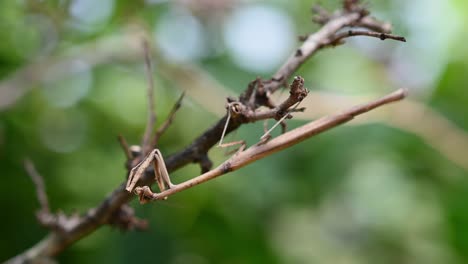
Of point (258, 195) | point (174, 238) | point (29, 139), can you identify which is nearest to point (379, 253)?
point (258, 195)

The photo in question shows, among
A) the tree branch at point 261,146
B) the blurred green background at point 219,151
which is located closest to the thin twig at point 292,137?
the tree branch at point 261,146

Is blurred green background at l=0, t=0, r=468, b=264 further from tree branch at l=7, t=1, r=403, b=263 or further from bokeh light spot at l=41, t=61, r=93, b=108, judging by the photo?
tree branch at l=7, t=1, r=403, b=263

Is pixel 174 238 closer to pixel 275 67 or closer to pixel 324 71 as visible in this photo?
pixel 275 67

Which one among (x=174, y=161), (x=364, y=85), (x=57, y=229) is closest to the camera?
(x=174, y=161)

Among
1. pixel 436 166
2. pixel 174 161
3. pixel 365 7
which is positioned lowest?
pixel 174 161

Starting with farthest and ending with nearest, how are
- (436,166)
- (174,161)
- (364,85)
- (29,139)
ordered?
(364,85) → (436,166) → (29,139) → (174,161)

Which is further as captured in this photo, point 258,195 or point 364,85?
point 364,85

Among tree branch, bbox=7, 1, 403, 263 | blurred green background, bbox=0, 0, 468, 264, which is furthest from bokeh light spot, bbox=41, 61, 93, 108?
tree branch, bbox=7, 1, 403, 263
